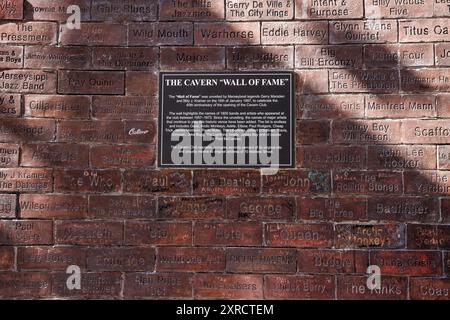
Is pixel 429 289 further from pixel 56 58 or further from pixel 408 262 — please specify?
pixel 56 58

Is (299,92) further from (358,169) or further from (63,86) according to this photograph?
(63,86)

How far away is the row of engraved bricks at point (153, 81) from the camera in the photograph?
260 centimetres

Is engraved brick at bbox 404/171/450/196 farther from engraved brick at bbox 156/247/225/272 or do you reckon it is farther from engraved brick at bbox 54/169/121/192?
engraved brick at bbox 54/169/121/192

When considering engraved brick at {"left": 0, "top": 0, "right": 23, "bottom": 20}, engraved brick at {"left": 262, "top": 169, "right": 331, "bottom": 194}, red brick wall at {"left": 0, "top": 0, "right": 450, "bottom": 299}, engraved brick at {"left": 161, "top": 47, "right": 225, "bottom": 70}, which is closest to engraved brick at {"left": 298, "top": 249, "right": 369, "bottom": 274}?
red brick wall at {"left": 0, "top": 0, "right": 450, "bottom": 299}

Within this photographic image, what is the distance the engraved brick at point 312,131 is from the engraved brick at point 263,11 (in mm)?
521

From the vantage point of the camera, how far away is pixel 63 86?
2.66 m

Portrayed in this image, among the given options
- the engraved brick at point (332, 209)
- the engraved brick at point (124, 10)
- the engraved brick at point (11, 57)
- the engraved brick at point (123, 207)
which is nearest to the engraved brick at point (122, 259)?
the engraved brick at point (123, 207)

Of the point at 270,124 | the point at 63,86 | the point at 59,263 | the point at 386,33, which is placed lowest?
the point at 59,263

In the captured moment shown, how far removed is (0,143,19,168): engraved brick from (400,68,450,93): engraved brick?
73.1 inches

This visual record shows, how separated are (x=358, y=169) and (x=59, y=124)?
4.71ft

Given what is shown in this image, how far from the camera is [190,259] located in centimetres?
259

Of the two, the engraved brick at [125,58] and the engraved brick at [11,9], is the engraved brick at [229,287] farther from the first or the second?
the engraved brick at [11,9]

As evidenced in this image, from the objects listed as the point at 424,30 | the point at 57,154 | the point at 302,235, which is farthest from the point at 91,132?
the point at 424,30
